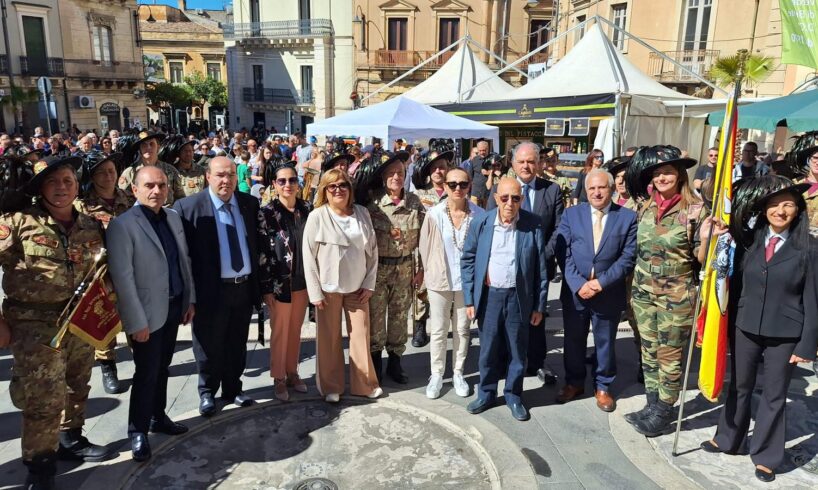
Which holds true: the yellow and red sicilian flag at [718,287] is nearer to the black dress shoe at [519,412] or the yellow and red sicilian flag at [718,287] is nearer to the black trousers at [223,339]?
the black dress shoe at [519,412]

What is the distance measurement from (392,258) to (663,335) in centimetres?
205

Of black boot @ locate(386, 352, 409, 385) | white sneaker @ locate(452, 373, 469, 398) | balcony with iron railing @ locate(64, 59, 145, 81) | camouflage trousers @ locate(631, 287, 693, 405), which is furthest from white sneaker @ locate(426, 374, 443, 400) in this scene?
balcony with iron railing @ locate(64, 59, 145, 81)

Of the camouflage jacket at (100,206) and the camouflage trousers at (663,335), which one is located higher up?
the camouflage jacket at (100,206)

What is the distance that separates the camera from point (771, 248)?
3309mm

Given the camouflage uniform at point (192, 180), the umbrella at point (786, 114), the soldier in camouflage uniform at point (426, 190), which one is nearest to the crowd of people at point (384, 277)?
the soldier in camouflage uniform at point (426, 190)

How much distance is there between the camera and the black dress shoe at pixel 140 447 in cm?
345

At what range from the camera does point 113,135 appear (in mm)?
12156

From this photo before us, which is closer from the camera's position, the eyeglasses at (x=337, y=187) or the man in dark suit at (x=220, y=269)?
the man in dark suit at (x=220, y=269)

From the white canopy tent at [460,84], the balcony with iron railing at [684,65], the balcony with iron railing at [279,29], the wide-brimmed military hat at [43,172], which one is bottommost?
the wide-brimmed military hat at [43,172]

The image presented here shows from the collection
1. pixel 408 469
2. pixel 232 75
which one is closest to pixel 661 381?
pixel 408 469

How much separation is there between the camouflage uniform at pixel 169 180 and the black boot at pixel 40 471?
2.91m

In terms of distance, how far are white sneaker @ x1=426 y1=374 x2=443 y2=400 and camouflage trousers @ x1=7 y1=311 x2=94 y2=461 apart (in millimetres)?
2478

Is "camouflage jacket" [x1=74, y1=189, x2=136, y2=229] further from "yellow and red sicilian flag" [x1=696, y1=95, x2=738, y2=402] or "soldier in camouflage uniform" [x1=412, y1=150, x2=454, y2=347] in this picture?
"yellow and red sicilian flag" [x1=696, y1=95, x2=738, y2=402]

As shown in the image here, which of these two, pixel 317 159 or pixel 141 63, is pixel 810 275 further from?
pixel 141 63
